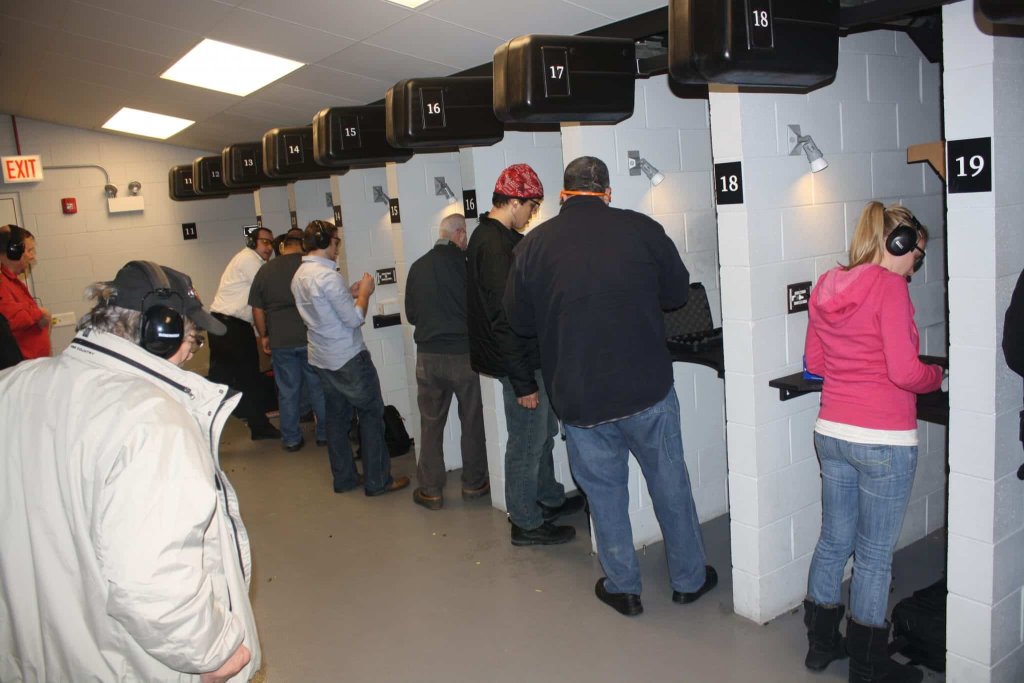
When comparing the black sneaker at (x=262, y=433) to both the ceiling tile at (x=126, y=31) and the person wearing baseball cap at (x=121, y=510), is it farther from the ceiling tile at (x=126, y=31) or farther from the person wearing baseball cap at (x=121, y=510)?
the person wearing baseball cap at (x=121, y=510)

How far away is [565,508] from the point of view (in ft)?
13.7

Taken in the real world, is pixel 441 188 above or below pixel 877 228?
above

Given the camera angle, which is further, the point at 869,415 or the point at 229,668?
the point at 869,415

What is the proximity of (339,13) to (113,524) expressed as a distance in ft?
10.3

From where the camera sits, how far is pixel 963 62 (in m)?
2.24

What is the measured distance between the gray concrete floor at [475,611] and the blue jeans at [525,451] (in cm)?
19

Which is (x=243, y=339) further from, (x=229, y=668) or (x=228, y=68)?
(x=229, y=668)

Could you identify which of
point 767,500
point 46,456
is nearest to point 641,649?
point 767,500

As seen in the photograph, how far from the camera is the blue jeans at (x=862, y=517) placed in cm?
245

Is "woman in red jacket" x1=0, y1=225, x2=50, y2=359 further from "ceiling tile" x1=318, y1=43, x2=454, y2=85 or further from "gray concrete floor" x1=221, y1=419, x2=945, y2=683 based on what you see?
"ceiling tile" x1=318, y1=43, x2=454, y2=85

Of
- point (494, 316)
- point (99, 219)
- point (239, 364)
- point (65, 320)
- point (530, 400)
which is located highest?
point (99, 219)

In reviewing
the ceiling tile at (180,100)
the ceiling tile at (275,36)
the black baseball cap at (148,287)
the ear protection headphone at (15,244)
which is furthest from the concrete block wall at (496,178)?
the ceiling tile at (180,100)

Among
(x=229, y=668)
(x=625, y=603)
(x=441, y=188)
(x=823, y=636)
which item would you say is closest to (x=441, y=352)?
(x=441, y=188)

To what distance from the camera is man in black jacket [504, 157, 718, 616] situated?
2.87 m
